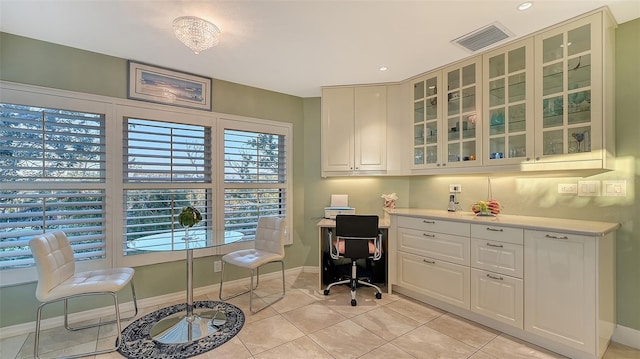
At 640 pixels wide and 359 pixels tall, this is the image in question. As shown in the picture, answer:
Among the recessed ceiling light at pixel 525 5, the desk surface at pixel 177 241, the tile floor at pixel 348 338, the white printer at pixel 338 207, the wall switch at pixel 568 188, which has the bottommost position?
the tile floor at pixel 348 338

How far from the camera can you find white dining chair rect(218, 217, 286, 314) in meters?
2.75

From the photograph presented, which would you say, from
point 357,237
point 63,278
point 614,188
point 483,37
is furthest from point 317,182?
point 614,188

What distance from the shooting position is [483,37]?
92.1 inches

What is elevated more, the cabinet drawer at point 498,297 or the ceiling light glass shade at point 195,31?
the ceiling light glass shade at point 195,31

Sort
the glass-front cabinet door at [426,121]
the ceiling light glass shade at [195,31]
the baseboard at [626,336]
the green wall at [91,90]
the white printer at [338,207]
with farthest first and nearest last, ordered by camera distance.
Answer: the white printer at [338,207] < the glass-front cabinet door at [426,121] < the green wall at [91,90] < the baseboard at [626,336] < the ceiling light glass shade at [195,31]

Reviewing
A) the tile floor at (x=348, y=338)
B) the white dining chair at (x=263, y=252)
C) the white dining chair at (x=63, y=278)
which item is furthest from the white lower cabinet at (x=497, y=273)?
the white dining chair at (x=63, y=278)

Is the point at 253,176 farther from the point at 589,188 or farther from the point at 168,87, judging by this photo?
the point at 589,188

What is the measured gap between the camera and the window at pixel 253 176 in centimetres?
338

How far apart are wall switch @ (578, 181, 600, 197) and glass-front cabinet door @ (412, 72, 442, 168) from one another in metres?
1.16

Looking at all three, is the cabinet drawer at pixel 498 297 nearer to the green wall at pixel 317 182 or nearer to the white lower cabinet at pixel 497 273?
the white lower cabinet at pixel 497 273

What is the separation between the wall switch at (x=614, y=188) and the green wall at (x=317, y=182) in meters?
0.03

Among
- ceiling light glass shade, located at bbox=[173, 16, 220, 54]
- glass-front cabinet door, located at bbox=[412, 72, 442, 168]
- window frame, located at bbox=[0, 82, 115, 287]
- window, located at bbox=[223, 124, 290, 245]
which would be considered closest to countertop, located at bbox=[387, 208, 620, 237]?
glass-front cabinet door, located at bbox=[412, 72, 442, 168]

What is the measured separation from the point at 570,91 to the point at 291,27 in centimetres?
226

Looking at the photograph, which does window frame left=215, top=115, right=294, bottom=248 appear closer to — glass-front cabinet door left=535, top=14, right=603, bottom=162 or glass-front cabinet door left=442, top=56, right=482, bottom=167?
glass-front cabinet door left=442, top=56, right=482, bottom=167
